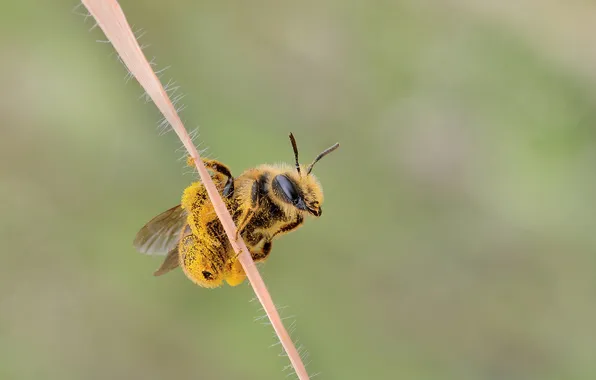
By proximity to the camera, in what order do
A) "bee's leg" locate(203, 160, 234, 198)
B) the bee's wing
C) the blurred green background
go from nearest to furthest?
"bee's leg" locate(203, 160, 234, 198), the bee's wing, the blurred green background

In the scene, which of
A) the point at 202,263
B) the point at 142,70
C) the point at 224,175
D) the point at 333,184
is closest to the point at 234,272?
the point at 202,263

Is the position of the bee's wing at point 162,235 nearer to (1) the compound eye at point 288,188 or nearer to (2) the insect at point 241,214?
(2) the insect at point 241,214

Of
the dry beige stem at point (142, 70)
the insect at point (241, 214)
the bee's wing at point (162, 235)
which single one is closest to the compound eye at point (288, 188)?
the insect at point (241, 214)

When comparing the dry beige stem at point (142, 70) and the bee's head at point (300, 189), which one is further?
the bee's head at point (300, 189)

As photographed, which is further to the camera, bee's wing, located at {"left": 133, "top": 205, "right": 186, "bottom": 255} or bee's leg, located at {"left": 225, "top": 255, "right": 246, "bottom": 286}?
bee's wing, located at {"left": 133, "top": 205, "right": 186, "bottom": 255}

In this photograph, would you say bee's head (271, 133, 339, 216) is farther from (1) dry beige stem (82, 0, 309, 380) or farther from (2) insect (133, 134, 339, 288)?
(1) dry beige stem (82, 0, 309, 380)

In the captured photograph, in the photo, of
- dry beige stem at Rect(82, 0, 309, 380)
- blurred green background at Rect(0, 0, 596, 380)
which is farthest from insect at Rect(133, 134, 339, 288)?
blurred green background at Rect(0, 0, 596, 380)

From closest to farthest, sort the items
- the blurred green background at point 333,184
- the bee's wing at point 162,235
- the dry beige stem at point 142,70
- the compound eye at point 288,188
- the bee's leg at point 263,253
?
the dry beige stem at point 142,70
the compound eye at point 288,188
the bee's leg at point 263,253
the bee's wing at point 162,235
the blurred green background at point 333,184

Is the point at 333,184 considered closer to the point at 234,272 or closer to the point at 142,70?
the point at 234,272
